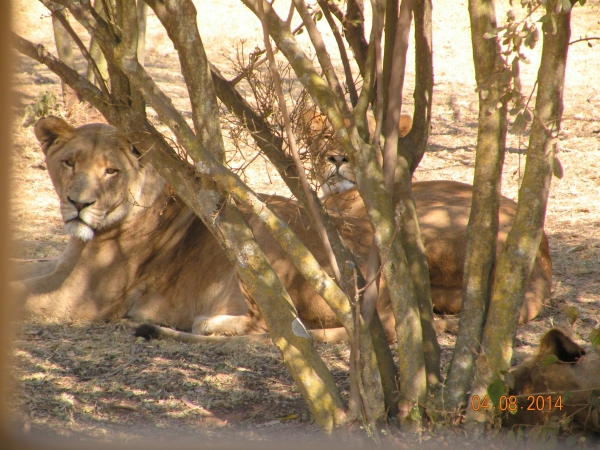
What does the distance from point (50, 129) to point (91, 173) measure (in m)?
0.46

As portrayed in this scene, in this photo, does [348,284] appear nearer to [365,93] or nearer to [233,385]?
[365,93]

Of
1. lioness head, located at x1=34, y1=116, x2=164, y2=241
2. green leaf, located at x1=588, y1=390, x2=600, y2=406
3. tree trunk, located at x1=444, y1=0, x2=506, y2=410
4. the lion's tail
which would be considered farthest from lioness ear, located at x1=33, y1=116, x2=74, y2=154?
green leaf, located at x1=588, y1=390, x2=600, y2=406

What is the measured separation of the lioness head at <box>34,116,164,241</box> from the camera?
175 inches

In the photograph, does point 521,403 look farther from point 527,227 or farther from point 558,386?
point 527,227

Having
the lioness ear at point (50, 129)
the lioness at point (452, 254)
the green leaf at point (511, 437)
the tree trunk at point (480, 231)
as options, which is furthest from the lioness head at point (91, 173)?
the green leaf at point (511, 437)

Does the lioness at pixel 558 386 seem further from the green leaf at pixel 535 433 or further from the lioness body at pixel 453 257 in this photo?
the lioness body at pixel 453 257

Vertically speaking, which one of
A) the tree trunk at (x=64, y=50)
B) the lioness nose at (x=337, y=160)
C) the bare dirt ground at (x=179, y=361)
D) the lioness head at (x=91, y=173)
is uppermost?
the tree trunk at (x=64, y=50)

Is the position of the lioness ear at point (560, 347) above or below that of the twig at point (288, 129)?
below

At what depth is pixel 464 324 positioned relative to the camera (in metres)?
2.52

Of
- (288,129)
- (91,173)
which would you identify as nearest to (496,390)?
(288,129)

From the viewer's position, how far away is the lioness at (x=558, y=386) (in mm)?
2328

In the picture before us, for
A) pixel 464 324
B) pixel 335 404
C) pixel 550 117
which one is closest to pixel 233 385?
pixel 335 404

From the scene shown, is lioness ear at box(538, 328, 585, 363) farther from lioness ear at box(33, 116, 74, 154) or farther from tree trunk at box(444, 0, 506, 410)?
lioness ear at box(33, 116, 74, 154)

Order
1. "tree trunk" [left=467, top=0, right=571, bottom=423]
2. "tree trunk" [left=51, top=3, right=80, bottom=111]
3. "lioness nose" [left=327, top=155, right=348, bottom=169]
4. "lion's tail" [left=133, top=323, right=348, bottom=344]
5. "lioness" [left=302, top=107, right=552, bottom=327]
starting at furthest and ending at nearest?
"tree trunk" [left=51, top=3, right=80, bottom=111] < "lioness nose" [left=327, top=155, right=348, bottom=169] < "lioness" [left=302, top=107, right=552, bottom=327] < "lion's tail" [left=133, top=323, right=348, bottom=344] < "tree trunk" [left=467, top=0, right=571, bottom=423]
